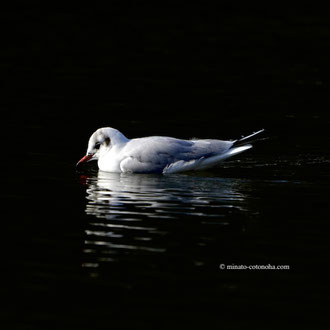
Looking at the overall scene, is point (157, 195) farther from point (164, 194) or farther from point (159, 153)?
point (159, 153)

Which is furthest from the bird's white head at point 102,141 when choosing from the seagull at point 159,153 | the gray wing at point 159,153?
the gray wing at point 159,153

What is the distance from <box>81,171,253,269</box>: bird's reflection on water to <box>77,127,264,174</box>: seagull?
0.42ft

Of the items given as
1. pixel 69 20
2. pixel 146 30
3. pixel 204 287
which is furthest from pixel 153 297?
pixel 69 20

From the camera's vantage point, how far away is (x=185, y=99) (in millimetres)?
19969

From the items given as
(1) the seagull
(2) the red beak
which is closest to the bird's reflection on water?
(1) the seagull

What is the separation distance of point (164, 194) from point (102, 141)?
1.97m

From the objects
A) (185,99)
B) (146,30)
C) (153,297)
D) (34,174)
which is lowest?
(153,297)

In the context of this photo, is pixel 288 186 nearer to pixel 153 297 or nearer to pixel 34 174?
pixel 34 174

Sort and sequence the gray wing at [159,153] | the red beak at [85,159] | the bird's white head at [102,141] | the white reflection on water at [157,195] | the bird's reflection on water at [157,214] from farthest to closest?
the red beak at [85,159] < the bird's white head at [102,141] < the gray wing at [159,153] < the white reflection on water at [157,195] < the bird's reflection on water at [157,214]

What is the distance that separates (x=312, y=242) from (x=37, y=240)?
8.93 ft

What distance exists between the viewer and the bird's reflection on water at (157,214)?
9508 millimetres

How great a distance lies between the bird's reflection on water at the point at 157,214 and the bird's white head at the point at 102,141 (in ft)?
0.95

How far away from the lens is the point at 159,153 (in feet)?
44.0

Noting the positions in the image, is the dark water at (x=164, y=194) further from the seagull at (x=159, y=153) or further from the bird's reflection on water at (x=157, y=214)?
the seagull at (x=159, y=153)
